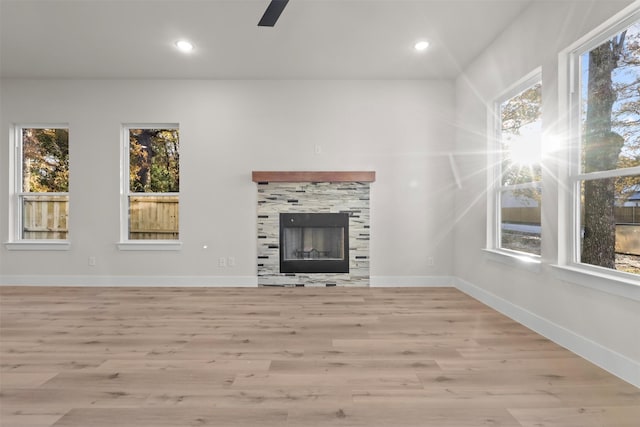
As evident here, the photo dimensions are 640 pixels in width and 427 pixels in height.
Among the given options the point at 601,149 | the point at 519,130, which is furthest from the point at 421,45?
the point at 601,149

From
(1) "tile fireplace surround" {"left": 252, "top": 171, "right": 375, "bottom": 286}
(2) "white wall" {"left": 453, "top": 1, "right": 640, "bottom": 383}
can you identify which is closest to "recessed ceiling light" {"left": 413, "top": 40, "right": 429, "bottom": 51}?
(2) "white wall" {"left": 453, "top": 1, "right": 640, "bottom": 383}

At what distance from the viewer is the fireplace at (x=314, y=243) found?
4586 mm

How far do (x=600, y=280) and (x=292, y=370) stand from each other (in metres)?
1.92

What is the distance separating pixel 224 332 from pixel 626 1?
337 cm

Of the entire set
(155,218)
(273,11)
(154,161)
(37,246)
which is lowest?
(37,246)

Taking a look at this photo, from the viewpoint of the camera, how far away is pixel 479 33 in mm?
3387

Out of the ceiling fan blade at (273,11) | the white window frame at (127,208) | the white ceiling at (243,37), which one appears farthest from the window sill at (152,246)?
the ceiling fan blade at (273,11)

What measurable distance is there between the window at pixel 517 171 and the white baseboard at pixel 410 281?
1000 mm

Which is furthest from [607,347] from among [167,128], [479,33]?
[167,128]

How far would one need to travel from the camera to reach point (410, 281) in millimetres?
4547

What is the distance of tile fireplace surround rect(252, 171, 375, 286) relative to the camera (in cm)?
457

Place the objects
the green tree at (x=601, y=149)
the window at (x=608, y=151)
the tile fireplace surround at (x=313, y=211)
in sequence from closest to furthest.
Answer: the window at (x=608, y=151) < the green tree at (x=601, y=149) < the tile fireplace surround at (x=313, y=211)

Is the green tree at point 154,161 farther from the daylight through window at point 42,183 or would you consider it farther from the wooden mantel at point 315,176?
the wooden mantel at point 315,176

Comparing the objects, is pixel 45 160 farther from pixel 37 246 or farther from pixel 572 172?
pixel 572 172
